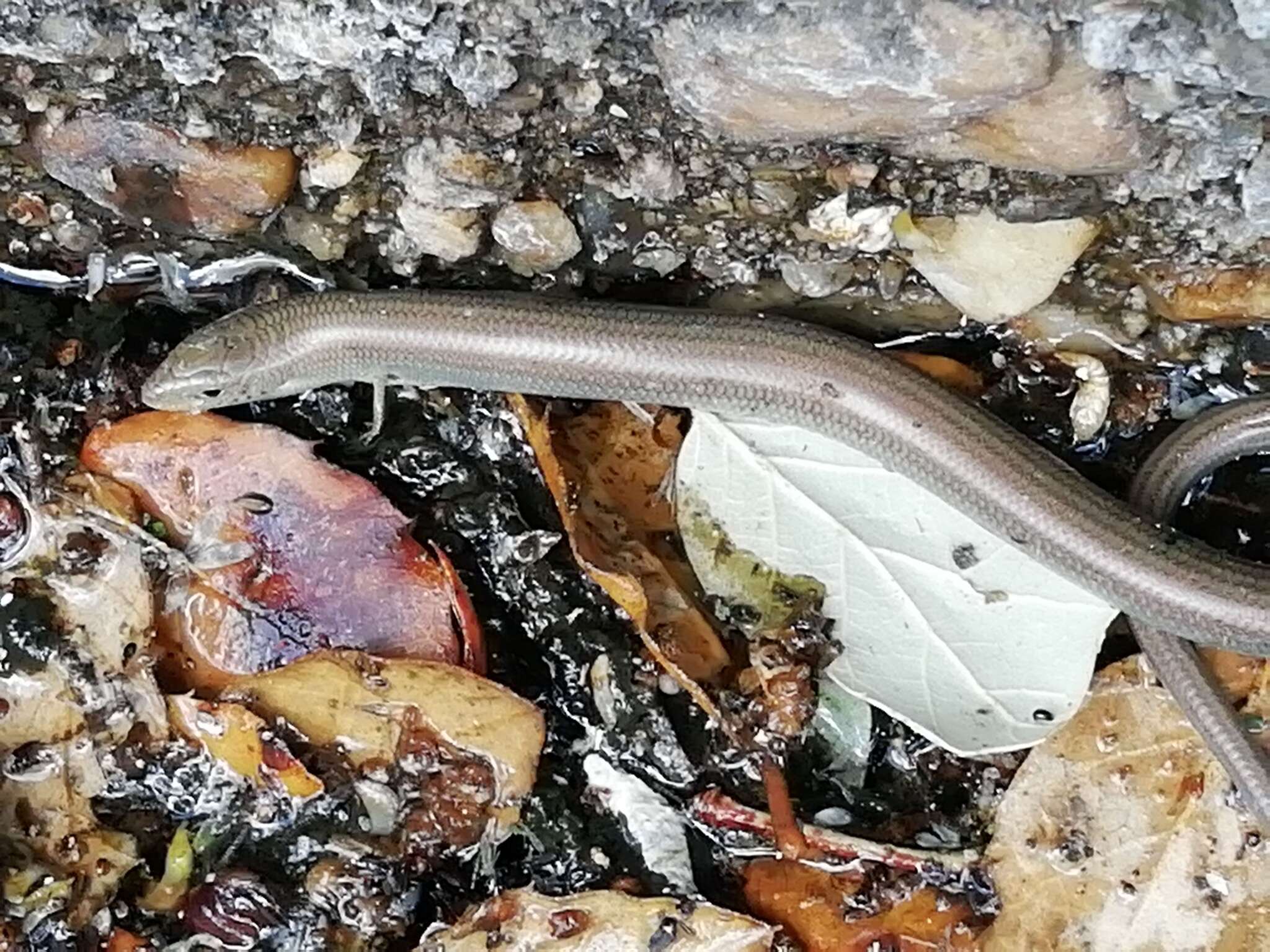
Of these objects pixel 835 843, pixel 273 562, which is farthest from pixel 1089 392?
pixel 273 562

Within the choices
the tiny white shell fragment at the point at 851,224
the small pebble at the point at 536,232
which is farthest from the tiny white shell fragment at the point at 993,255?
the small pebble at the point at 536,232

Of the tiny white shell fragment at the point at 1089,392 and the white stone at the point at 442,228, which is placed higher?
the white stone at the point at 442,228

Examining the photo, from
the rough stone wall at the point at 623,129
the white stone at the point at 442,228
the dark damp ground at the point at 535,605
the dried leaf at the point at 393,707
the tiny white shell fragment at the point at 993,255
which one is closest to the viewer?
the rough stone wall at the point at 623,129

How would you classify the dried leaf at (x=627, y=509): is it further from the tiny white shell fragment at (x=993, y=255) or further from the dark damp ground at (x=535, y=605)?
the tiny white shell fragment at (x=993, y=255)

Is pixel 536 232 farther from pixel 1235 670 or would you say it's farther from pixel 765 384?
pixel 1235 670

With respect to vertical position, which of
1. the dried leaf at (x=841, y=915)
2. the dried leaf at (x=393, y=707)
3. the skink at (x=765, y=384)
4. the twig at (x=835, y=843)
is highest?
the skink at (x=765, y=384)
